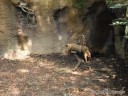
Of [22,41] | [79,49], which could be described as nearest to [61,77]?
[79,49]

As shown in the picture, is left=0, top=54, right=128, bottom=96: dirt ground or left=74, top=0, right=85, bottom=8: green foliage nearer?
left=0, top=54, right=128, bottom=96: dirt ground

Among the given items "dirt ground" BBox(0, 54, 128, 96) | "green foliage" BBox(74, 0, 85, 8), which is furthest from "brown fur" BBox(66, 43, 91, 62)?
"green foliage" BBox(74, 0, 85, 8)

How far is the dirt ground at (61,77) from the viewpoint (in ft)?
19.6

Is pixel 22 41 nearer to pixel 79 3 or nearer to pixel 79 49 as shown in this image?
pixel 79 49

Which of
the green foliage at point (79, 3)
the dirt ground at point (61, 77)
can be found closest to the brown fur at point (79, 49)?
the dirt ground at point (61, 77)

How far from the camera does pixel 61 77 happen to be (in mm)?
6598

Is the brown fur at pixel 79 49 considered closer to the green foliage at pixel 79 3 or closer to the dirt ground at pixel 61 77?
the dirt ground at pixel 61 77

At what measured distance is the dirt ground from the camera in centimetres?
598

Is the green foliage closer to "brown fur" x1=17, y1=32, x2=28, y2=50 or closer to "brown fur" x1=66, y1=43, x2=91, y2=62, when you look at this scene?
"brown fur" x1=66, y1=43, x2=91, y2=62

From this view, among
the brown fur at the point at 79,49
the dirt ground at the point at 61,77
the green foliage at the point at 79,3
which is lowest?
the dirt ground at the point at 61,77

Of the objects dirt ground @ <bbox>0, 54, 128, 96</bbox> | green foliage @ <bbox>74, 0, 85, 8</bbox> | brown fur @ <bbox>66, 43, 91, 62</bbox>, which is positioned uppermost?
green foliage @ <bbox>74, 0, 85, 8</bbox>

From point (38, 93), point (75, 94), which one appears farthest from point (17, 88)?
point (75, 94)

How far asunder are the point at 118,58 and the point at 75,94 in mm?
2049

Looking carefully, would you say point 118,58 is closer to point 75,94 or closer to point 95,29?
point 95,29
